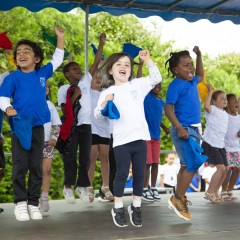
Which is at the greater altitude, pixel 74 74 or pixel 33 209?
pixel 74 74

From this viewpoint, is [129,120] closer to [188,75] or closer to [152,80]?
[152,80]

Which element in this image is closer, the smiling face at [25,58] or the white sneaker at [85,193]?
the smiling face at [25,58]

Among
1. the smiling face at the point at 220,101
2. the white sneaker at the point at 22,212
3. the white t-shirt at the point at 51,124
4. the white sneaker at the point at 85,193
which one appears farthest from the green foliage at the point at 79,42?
the white sneaker at the point at 22,212

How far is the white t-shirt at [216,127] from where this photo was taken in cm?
863

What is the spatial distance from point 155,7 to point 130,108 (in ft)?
11.8

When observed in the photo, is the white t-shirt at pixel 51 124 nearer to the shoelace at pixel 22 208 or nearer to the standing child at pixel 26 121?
the standing child at pixel 26 121

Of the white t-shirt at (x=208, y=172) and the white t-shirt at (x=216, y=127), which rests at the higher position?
the white t-shirt at (x=216, y=127)

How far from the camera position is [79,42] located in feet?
82.6

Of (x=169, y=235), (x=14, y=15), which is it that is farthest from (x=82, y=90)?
(x=14, y=15)

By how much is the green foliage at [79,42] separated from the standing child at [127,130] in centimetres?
1081

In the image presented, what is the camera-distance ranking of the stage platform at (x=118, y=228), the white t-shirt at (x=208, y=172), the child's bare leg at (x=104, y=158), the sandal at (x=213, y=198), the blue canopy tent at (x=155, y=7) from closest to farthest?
1. the stage platform at (x=118, y=228)
2. the child's bare leg at (x=104, y=158)
3. the sandal at (x=213, y=198)
4. the blue canopy tent at (x=155, y=7)
5. the white t-shirt at (x=208, y=172)

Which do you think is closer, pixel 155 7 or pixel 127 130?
pixel 127 130

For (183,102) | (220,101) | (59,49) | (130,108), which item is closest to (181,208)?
(183,102)

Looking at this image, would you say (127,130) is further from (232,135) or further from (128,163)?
(232,135)
